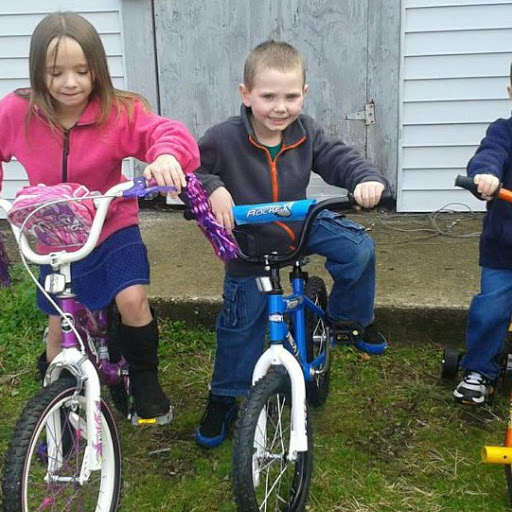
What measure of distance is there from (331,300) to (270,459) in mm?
761

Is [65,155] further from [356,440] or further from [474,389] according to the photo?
[474,389]

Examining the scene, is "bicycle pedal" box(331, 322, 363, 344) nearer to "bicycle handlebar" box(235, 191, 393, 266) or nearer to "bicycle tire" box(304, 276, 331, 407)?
"bicycle tire" box(304, 276, 331, 407)

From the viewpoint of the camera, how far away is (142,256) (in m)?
2.64

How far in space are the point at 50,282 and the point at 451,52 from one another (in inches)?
140

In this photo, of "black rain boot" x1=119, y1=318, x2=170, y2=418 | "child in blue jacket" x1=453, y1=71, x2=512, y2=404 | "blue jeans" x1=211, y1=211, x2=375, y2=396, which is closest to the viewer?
"black rain boot" x1=119, y1=318, x2=170, y2=418

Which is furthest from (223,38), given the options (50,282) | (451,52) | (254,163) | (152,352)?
(50,282)

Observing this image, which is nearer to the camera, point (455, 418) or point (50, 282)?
point (50, 282)

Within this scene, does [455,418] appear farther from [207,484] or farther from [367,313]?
[207,484]

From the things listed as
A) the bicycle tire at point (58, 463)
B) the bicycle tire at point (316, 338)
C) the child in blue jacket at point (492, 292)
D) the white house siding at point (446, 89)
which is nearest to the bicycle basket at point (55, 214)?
the bicycle tire at point (58, 463)

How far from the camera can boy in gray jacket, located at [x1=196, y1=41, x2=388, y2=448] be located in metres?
2.56

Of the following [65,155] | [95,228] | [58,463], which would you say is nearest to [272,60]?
[65,155]

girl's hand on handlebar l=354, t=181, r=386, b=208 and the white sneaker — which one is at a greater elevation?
girl's hand on handlebar l=354, t=181, r=386, b=208

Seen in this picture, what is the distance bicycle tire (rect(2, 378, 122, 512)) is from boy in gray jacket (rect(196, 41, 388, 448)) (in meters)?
0.65

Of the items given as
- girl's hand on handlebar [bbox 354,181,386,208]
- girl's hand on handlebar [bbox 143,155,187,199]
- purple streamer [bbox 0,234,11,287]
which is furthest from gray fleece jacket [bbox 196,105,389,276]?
purple streamer [bbox 0,234,11,287]
